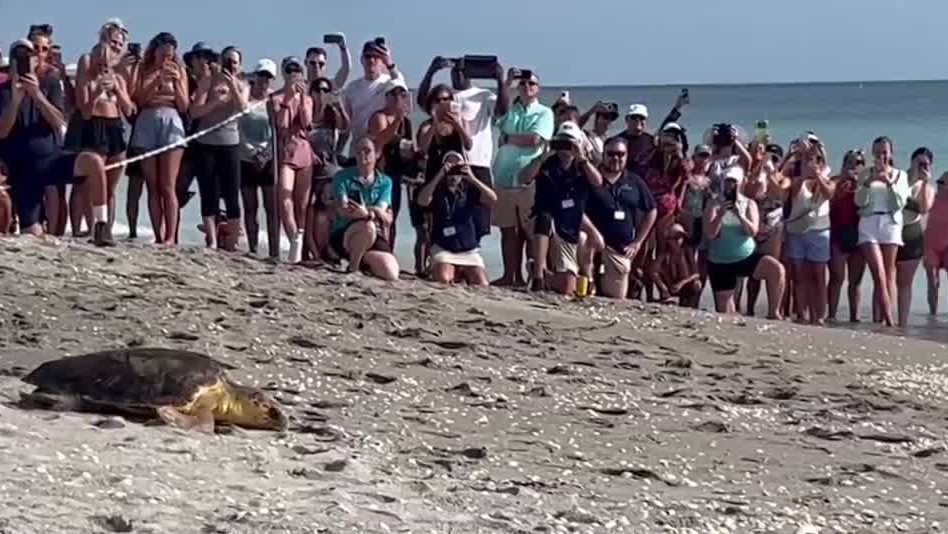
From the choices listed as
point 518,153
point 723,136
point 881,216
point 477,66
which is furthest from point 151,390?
point 881,216

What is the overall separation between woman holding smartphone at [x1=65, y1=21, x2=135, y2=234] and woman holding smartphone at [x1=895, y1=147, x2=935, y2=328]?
6.46m

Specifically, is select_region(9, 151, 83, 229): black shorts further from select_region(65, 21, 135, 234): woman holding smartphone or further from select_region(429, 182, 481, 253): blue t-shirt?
select_region(429, 182, 481, 253): blue t-shirt

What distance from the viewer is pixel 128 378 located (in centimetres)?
783

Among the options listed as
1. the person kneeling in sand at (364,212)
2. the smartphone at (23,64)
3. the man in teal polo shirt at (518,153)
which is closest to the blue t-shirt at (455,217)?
the person kneeling in sand at (364,212)

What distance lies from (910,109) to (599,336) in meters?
67.5

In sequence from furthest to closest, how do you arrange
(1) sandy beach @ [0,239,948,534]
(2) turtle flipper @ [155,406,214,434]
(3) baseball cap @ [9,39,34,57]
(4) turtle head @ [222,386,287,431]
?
1. (3) baseball cap @ [9,39,34,57]
2. (4) turtle head @ [222,386,287,431]
3. (2) turtle flipper @ [155,406,214,434]
4. (1) sandy beach @ [0,239,948,534]

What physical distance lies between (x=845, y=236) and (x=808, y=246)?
0.42m

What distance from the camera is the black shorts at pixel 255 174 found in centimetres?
1405

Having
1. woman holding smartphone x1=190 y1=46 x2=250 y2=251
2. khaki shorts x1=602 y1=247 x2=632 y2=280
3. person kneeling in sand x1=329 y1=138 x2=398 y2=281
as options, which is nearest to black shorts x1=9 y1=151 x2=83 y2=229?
woman holding smartphone x1=190 y1=46 x2=250 y2=251

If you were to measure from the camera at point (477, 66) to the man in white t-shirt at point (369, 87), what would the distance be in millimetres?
468

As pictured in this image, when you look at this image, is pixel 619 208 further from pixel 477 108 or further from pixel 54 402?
pixel 54 402

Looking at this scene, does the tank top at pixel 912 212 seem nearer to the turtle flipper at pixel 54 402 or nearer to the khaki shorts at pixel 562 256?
the khaki shorts at pixel 562 256

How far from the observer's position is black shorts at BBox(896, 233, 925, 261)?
15.7 metres

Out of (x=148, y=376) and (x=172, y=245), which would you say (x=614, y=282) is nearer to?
(x=172, y=245)
